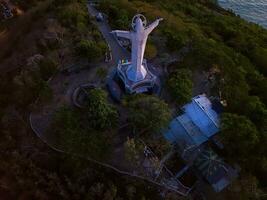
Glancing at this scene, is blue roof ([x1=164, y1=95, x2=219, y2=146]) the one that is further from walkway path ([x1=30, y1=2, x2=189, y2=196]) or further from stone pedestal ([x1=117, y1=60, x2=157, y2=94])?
stone pedestal ([x1=117, y1=60, x2=157, y2=94])

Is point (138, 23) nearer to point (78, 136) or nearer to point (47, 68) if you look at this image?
point (78, 136)

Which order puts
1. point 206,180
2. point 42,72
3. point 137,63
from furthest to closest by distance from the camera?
point 42,72 < point 137,63 < point 206,180

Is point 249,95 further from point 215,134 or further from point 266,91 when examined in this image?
point 215,134

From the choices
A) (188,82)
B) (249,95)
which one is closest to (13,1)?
(188,82)

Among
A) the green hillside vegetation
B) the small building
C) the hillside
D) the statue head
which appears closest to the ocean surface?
the green hillside vegetation

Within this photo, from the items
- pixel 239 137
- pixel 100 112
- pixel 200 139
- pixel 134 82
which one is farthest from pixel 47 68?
pixel 239 137

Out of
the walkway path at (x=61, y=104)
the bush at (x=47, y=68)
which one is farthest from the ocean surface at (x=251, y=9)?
the bush at (x=47, y=68)
